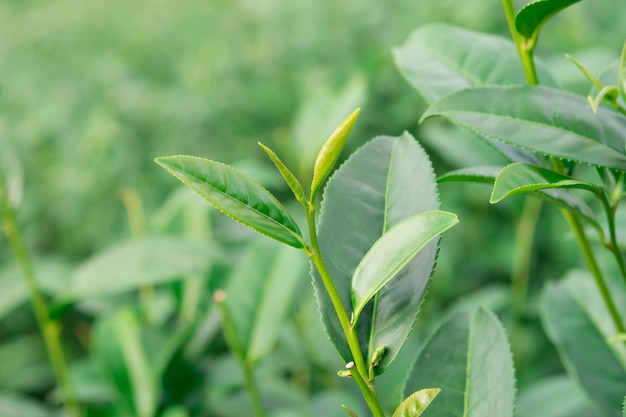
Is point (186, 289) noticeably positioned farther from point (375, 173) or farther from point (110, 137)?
point (110, 137)

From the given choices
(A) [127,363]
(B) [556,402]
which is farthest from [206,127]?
(B) [556,402]

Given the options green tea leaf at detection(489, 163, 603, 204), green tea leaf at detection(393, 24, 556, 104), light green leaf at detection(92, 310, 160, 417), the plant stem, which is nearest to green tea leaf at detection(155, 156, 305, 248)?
the plant stem

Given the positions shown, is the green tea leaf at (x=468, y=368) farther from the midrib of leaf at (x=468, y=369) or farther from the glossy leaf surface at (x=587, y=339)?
the glossy leaf surface at (x=587, y=339)

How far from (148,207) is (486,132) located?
112 cm

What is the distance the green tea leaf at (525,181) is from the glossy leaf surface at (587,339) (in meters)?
0.27

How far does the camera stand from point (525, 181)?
403 millimetres

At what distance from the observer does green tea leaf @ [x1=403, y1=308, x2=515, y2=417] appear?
0.44 metres

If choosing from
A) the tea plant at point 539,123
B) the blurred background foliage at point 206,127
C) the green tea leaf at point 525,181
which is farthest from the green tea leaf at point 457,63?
the blurred background foliage at point 206,127

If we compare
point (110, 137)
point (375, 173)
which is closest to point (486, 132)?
point (375, 173)

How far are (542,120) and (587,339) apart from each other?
0.33 meters

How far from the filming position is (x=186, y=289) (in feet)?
3.04

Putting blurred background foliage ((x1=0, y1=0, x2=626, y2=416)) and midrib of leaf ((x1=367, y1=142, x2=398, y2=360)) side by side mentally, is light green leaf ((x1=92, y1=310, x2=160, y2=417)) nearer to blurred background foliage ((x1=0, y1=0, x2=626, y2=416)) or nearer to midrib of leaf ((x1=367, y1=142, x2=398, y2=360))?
blurred background foliage ((x1=0, y1=0, x2=626, y2=416))

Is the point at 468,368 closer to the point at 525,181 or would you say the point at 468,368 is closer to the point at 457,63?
the point at 525,181

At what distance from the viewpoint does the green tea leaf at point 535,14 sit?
0.43 m
